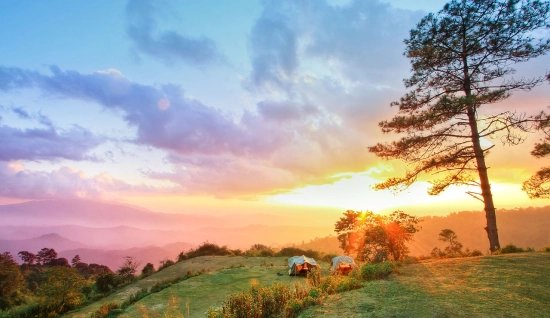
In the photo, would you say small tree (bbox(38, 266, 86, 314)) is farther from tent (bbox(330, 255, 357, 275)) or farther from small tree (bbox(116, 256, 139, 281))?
tent (bbox(330, 255, 357, 275))

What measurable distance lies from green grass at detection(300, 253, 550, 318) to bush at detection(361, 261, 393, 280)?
28cm

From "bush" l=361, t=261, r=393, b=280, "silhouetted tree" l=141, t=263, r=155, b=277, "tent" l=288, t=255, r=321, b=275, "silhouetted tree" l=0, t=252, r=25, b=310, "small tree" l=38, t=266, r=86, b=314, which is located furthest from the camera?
"silhouetted tree" l=0, t=252, r=25, b=310

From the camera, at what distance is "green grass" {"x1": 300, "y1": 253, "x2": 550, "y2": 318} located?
14.4 ft

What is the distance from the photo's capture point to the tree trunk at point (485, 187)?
39.5ft

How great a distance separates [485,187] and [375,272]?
8653 mm

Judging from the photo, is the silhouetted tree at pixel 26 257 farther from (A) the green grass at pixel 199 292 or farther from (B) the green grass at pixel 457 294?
(B) the green grass at pixel 457 294

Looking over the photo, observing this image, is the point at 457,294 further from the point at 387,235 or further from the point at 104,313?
the point at 104,313

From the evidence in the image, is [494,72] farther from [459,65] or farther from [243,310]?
[243,310]

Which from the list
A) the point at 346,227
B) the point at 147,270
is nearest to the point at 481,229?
the point at 346,227

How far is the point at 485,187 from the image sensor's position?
1232 centimetres

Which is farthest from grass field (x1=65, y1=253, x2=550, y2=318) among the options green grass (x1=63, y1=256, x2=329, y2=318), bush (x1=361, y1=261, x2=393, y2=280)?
green grass (x1=63, y1=256, x2=329, y2=318)

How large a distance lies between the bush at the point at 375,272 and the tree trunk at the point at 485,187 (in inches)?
299

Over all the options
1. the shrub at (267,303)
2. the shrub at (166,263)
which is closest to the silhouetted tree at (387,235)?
the shrub at (267,303)

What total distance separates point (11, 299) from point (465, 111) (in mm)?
56101
